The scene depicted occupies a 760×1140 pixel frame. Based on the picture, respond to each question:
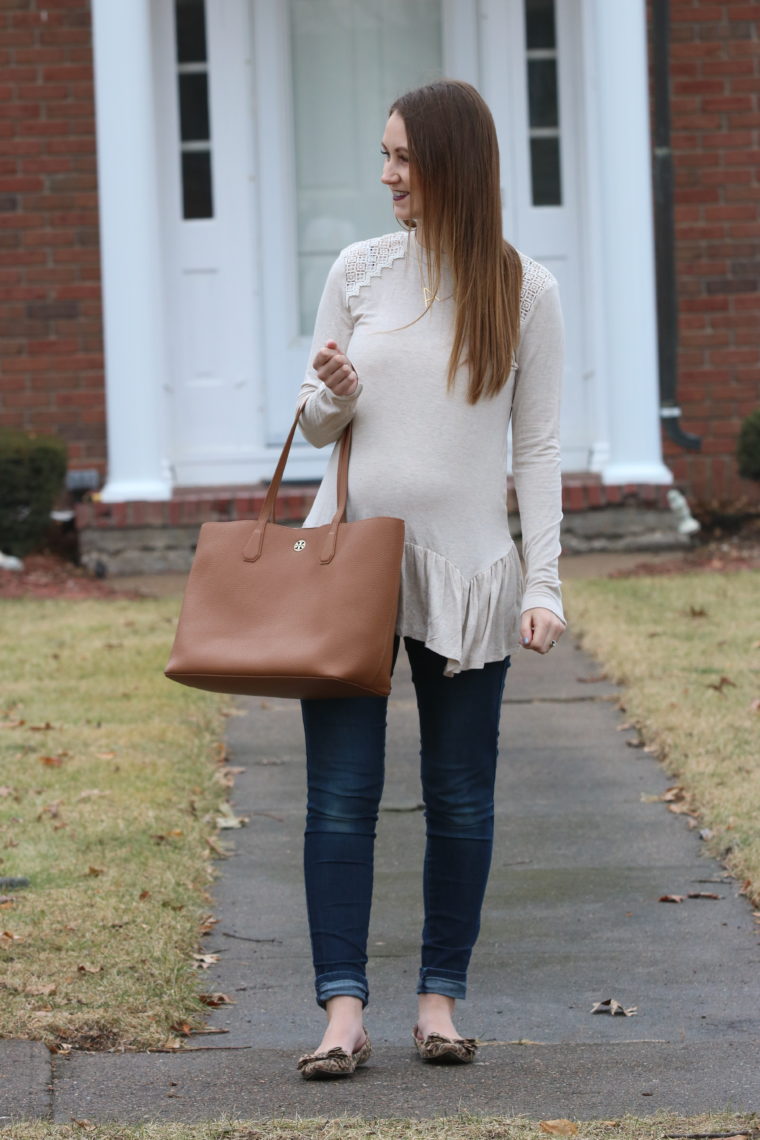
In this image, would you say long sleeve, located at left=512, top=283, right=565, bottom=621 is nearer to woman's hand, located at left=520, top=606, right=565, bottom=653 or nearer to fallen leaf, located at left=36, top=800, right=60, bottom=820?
woman's hand, located at left=520, top=606, right=565, bottom=653

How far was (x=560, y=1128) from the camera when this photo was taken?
262cm

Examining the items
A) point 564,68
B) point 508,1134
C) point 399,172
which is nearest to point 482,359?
point 399,172

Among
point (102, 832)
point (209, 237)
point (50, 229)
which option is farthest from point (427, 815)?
point (50, 229)

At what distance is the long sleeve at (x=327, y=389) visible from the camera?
2.93 meters

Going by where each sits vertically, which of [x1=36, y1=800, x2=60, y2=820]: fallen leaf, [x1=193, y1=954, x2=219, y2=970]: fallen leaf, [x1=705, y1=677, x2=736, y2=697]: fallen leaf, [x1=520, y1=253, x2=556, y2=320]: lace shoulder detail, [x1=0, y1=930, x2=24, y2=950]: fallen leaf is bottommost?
[x1=193, y1=954, x2=219, y2=970]: fallen leaf

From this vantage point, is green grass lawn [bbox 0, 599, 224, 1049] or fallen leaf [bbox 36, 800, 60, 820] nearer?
green grass lawn [bbox 0, 599, 224, 1049]

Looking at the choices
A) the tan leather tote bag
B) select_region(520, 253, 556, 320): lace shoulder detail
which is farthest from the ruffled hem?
select_region(520, 253, 556, 320): lace shoulder detail

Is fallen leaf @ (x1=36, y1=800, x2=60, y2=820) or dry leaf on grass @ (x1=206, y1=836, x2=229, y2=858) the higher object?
fallen leaf @ (x1=36, y1=800, x2=60, y2=820)

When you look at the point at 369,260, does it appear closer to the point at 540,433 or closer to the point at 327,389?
the point at 327,389

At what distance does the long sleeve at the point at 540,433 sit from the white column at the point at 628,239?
6.04 m

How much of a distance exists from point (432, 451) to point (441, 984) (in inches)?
38.0

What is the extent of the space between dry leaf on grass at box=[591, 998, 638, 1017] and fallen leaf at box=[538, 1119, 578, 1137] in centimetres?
74

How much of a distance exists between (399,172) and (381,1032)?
1.64 m

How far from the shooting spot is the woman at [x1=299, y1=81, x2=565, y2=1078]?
9.72ft
